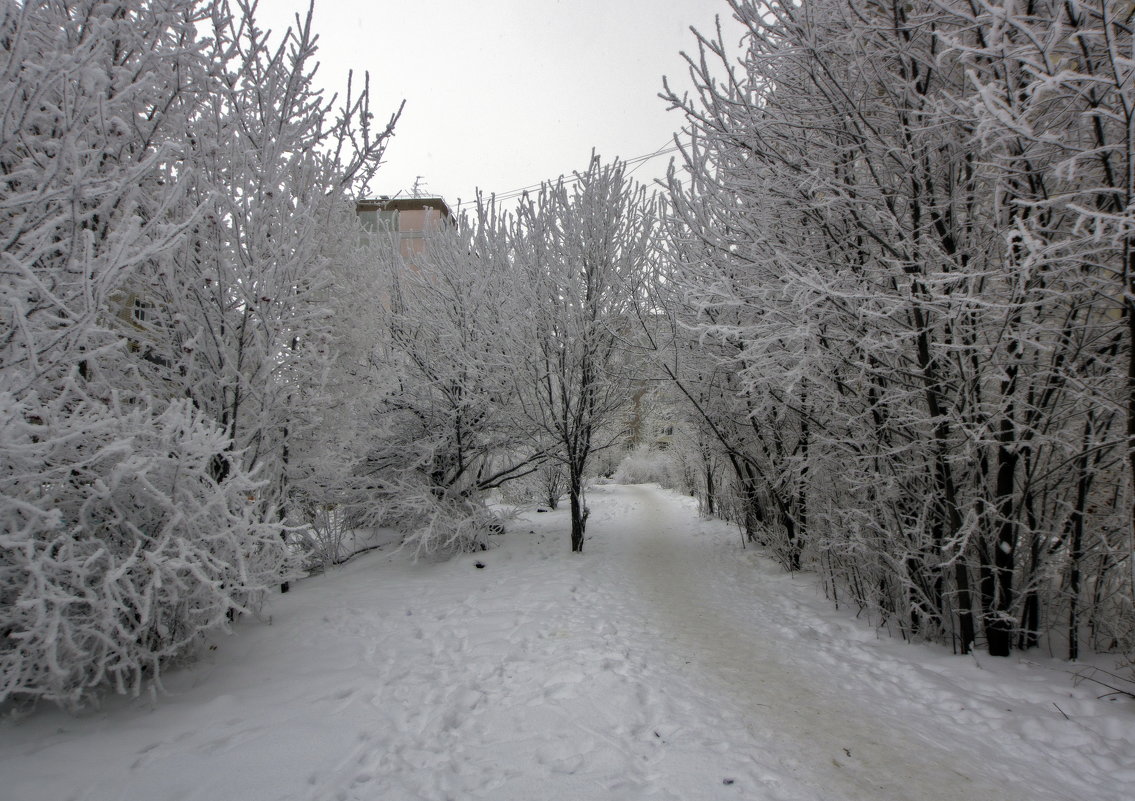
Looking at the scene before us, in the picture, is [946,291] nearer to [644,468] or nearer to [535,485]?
[535,485]

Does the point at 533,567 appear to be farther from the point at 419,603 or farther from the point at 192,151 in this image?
the point at 192,151

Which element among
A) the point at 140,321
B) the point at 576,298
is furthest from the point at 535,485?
the point at 140,321

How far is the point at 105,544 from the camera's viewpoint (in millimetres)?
2926

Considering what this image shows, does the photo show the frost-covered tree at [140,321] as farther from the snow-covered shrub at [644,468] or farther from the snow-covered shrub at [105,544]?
the snow-covered shrub at [644,468]

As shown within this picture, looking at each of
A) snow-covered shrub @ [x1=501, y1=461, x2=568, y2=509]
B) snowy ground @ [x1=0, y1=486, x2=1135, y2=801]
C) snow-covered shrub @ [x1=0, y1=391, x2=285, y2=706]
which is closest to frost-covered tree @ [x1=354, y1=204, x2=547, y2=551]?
snow-covered shrub @ [x1=501, y1=461, x2=568, y2=509]

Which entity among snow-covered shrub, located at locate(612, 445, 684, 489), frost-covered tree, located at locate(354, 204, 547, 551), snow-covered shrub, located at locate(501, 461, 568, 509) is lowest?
snow-covered shrub, located at locate(612, 445, 684, 489)

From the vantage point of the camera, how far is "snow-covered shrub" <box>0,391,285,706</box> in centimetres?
246

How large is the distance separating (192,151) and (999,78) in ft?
19.0

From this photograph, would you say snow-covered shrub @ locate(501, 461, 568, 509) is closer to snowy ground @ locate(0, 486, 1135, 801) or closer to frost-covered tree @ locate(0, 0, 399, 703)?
snowy ground @ locate(0, 486, 1135, 801)

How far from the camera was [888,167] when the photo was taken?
143 inches

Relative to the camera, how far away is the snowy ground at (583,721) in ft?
7.86

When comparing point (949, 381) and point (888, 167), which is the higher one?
point (888, 167)

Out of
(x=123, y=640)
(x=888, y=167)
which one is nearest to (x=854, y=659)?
(x=888, y=167)

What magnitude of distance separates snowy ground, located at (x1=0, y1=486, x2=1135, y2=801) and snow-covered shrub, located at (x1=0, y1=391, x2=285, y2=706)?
0.38m
